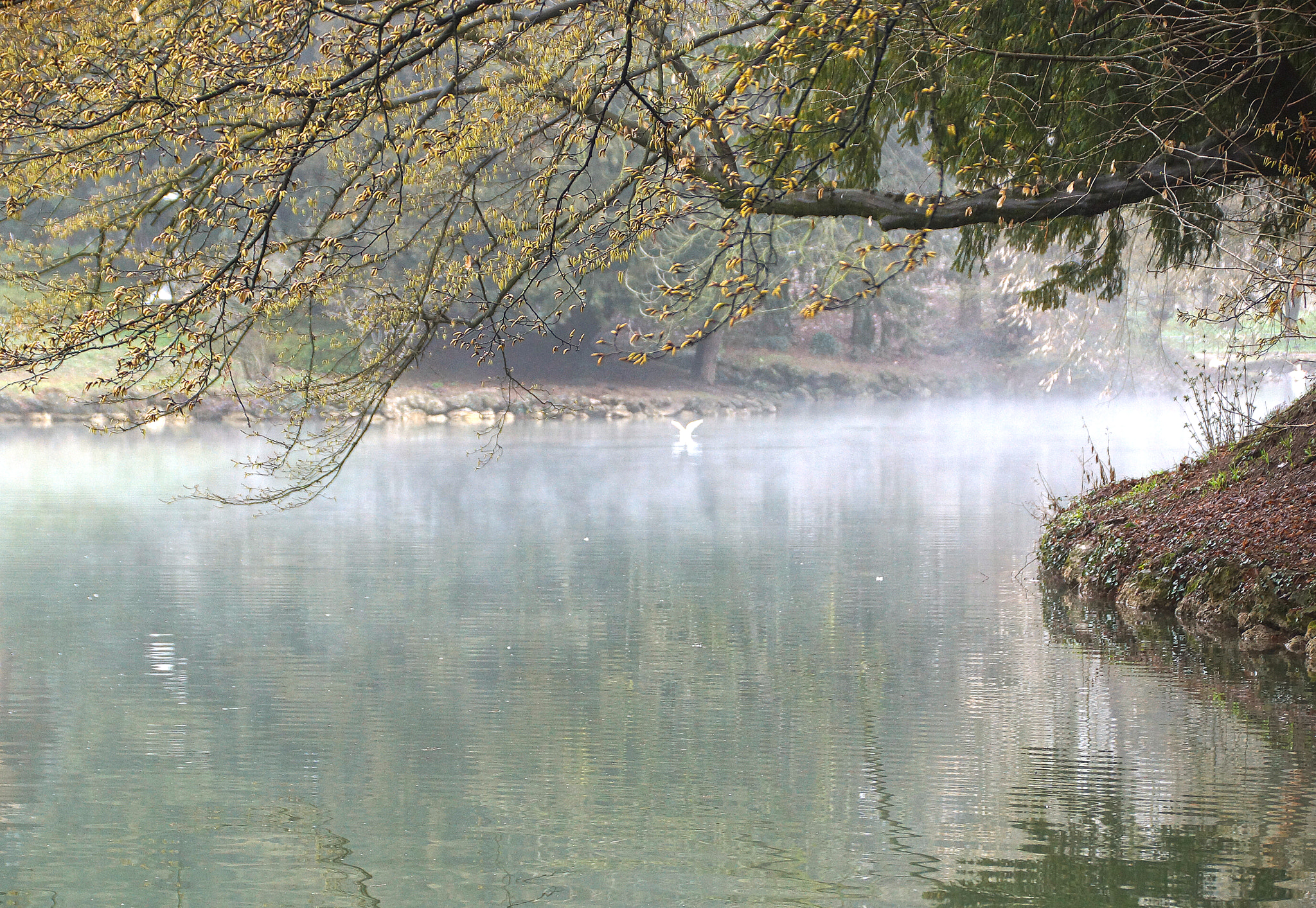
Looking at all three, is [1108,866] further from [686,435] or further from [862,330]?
[862,330]

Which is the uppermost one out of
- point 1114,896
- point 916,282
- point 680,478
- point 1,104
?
point 916,282

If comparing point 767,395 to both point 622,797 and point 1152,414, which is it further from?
point 622,797

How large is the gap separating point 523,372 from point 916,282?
13.8 meters

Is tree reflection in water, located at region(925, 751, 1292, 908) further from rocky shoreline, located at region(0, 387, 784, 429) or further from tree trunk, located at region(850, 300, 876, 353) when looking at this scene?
tree trunk, located at region(850, 300, 876, 353)

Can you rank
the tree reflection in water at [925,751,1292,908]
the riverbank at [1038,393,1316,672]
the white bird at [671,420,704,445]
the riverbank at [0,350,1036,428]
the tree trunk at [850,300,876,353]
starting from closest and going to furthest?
the tree reflection in water at [925,751,1292,908] < the riverbank at [1038,393,1316,672] < the white bird at [671,420,704,445] < the riverbank at [0,350,1036,428] < the tree trunk at [850,300,876,353]

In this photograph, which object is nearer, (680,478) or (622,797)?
(622,797)

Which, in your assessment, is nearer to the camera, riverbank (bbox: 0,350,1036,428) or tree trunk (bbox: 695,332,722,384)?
riverbank (bbox: 0,350,1036,428)

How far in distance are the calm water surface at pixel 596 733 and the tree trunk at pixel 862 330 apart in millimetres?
36894

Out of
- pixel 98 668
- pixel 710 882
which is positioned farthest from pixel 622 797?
pixel 98 668

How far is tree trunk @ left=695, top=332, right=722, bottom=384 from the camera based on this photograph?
48781mm

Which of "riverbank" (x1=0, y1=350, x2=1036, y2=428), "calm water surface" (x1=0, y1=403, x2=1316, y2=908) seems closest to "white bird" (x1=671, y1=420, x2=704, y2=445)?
"riverbank" (x1=0, y1=350, x2=1036, y2=428)

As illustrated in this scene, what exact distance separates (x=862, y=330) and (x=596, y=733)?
48154 mm

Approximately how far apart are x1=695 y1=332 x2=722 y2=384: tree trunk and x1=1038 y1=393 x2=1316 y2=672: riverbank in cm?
3505

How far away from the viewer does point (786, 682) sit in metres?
9.23
